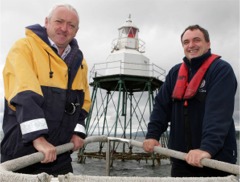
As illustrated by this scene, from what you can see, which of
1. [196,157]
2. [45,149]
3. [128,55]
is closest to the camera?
[45,149]

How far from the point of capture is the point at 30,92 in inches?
88.7

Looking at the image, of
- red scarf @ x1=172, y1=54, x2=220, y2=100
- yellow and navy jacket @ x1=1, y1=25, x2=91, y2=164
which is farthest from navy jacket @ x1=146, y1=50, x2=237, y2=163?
A: yellow and navy jacket @ x1=1, y1=25, x2=91, y2=164

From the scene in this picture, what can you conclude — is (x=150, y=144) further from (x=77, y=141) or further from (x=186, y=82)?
(x=77, y=141)

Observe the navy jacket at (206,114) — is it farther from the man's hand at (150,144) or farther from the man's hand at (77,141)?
the man's hand at (77,141)

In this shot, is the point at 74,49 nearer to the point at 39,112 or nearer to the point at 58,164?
the point at 39,112

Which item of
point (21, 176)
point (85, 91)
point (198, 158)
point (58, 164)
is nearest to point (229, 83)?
point (198, 158)

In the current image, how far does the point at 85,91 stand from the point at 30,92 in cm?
109

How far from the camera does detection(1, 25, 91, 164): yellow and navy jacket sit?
223 centimetres

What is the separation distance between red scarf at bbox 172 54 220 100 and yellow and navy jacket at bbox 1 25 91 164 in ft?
3.75

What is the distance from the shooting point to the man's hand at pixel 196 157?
8.19 ft

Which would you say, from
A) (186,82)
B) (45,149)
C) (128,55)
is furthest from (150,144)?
(128,55)

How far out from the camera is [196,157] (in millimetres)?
2518

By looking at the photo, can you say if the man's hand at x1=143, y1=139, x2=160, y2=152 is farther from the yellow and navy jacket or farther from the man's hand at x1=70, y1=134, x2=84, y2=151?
the yellow and navy jacket

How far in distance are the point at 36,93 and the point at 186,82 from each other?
179cm
